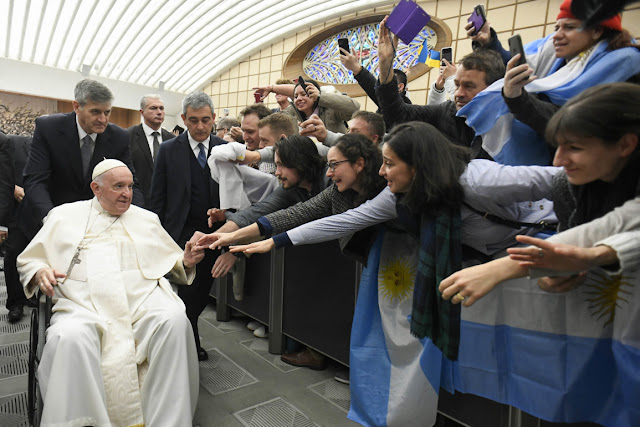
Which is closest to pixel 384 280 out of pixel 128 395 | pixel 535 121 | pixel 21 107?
pixel 535 121

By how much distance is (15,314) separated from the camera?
3439 millimetres

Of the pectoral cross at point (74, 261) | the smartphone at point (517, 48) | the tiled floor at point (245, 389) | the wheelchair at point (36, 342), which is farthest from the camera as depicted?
the tiled floor at point (245, 389)

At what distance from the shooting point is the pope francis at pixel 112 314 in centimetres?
171

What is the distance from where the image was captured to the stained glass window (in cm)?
1076

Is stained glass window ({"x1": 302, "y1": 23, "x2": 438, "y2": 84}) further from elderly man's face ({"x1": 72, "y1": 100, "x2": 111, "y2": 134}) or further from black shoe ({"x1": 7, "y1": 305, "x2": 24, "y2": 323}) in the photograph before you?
black shoe ({"x1": 7, "y1": 305, "x2": 24, "y2": 323})

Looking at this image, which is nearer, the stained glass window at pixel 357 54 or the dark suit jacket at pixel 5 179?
the dark suit jacket at pixel 5 179

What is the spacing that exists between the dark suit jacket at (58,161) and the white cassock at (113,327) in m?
0.58

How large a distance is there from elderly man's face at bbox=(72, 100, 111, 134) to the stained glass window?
8852 mm

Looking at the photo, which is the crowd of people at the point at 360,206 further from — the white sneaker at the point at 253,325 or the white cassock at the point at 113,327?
the white sneaker at the point at 253,325

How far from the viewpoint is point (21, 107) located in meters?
13.4

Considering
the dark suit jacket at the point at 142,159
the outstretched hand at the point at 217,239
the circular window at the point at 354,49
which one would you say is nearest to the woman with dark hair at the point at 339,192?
the outstretched hand at the point at 217,239

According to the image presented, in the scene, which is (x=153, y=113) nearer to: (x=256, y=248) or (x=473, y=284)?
(x=256, y=248)

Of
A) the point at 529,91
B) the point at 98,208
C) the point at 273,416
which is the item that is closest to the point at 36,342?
the point at 98,208

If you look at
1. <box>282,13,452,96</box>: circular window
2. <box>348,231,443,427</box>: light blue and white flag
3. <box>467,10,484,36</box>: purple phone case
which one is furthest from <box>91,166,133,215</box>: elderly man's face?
<box>282,13,452,96</box>: circular window
